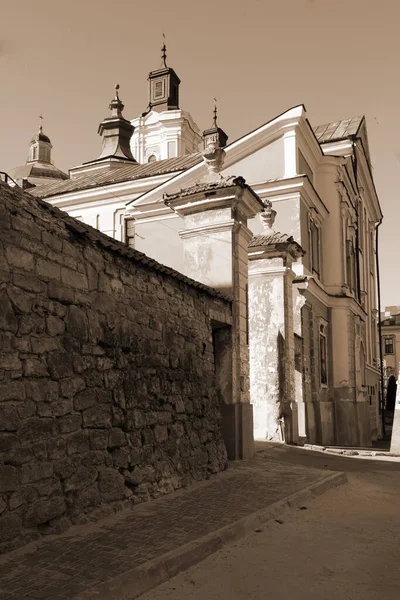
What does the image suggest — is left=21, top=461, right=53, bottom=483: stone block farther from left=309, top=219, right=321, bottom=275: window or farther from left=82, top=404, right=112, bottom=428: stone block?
left=309, top=219, right=321, bottom=275: window

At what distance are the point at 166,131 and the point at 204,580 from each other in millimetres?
44796

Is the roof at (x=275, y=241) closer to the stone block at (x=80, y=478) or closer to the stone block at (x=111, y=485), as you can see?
the stone block at (x=111, y=485)

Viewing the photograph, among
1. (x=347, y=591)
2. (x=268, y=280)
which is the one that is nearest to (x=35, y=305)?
(x=347, y=591)

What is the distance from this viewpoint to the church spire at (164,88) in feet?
160

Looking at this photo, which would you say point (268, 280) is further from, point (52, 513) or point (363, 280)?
point (363, 280)

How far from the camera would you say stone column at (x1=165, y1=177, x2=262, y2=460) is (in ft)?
32.5

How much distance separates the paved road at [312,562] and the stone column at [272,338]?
18.4 feet

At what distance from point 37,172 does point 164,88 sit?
503 inches

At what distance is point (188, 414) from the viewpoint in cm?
809

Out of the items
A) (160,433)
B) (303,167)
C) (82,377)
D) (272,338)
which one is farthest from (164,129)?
(82,377)

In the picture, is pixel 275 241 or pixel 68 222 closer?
pixel 68 222

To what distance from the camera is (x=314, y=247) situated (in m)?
20.8

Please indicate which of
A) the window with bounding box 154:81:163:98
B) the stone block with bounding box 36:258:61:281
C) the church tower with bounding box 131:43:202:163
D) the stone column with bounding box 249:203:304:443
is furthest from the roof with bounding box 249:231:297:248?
the window with bounding box 154:81:163:98

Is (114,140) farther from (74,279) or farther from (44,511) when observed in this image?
(44,511)
